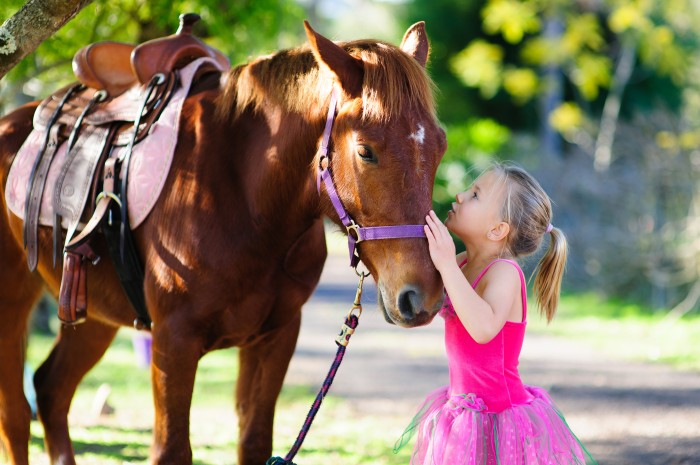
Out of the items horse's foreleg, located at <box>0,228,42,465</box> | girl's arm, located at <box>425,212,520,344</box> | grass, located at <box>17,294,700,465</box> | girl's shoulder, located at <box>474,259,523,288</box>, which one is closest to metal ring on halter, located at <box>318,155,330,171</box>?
girl's arm, located at <box>425,212,520,344</box>

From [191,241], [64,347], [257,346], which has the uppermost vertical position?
[191,241]

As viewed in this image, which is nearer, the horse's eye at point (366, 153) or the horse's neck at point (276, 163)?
the horse's eye at point (366, 153)

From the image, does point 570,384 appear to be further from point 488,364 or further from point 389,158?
point 389,158

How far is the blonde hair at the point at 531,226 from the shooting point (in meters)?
2.69

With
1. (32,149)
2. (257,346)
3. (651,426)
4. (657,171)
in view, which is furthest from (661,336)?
(32,149)

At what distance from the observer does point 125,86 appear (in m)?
3.62

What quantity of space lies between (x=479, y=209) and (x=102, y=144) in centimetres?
154

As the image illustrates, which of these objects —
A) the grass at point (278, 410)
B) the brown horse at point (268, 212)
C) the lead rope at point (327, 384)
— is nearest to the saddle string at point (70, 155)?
the brown horse at point (268, 212)

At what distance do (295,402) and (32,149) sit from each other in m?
3.22

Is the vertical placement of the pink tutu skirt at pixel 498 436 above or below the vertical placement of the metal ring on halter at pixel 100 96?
below

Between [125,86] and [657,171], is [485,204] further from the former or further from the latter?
[657,171]

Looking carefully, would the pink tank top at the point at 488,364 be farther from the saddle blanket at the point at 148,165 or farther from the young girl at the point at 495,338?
the saddle blanket at the point at 148,165

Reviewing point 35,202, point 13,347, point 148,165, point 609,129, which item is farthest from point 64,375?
point 609,129

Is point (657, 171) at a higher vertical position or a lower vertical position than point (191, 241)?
lower
